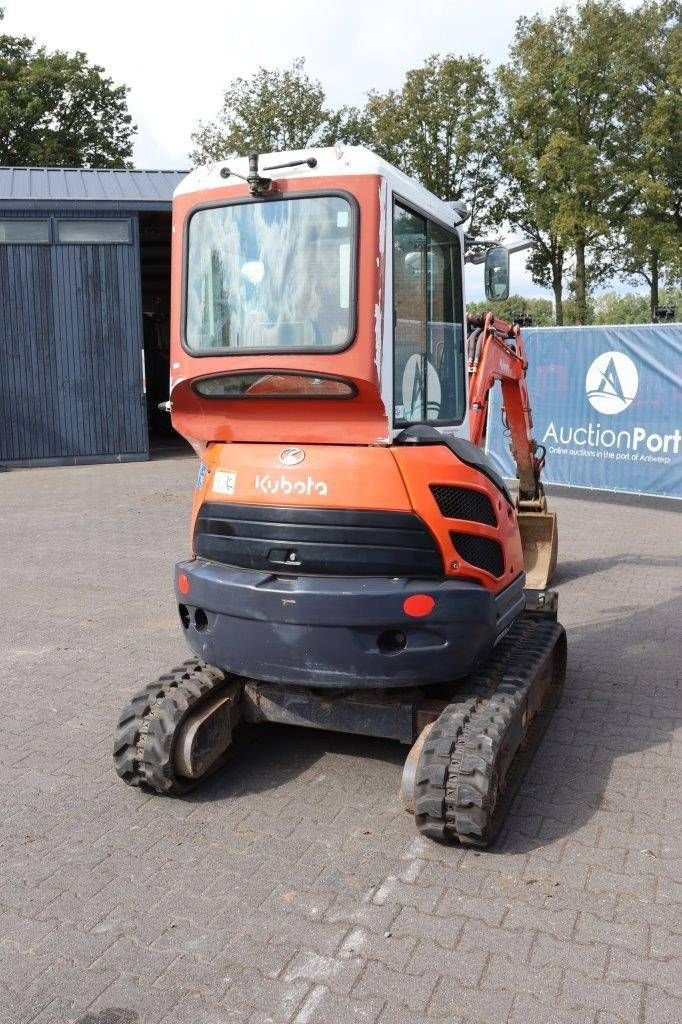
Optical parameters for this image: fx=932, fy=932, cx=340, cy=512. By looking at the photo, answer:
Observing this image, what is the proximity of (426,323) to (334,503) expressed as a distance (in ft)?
3.46

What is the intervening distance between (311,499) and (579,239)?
29.6 meters

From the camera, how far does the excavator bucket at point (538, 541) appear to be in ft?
28.6

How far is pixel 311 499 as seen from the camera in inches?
166

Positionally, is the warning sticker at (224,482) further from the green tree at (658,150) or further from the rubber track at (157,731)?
the green tree at (658,150)

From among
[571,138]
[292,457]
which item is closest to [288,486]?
[292,457]

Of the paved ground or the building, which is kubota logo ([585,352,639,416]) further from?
the building

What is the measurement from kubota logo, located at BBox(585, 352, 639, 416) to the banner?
0.01 m

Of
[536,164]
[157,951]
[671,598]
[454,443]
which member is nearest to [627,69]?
[536,164]

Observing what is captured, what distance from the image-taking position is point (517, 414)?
785 cm

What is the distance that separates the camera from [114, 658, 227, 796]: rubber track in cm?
440

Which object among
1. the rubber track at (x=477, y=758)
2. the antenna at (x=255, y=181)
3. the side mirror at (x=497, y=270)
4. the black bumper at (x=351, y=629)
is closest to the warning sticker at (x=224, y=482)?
the black bumper at (x=351, y=629)

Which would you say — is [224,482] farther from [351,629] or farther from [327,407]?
[351,629]

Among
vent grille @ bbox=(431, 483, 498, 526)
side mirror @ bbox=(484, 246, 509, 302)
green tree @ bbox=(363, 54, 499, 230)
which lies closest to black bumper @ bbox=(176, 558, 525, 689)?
vent grille @ bbox=(431, 483, 498, 526)

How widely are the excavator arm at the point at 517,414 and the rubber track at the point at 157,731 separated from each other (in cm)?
210
